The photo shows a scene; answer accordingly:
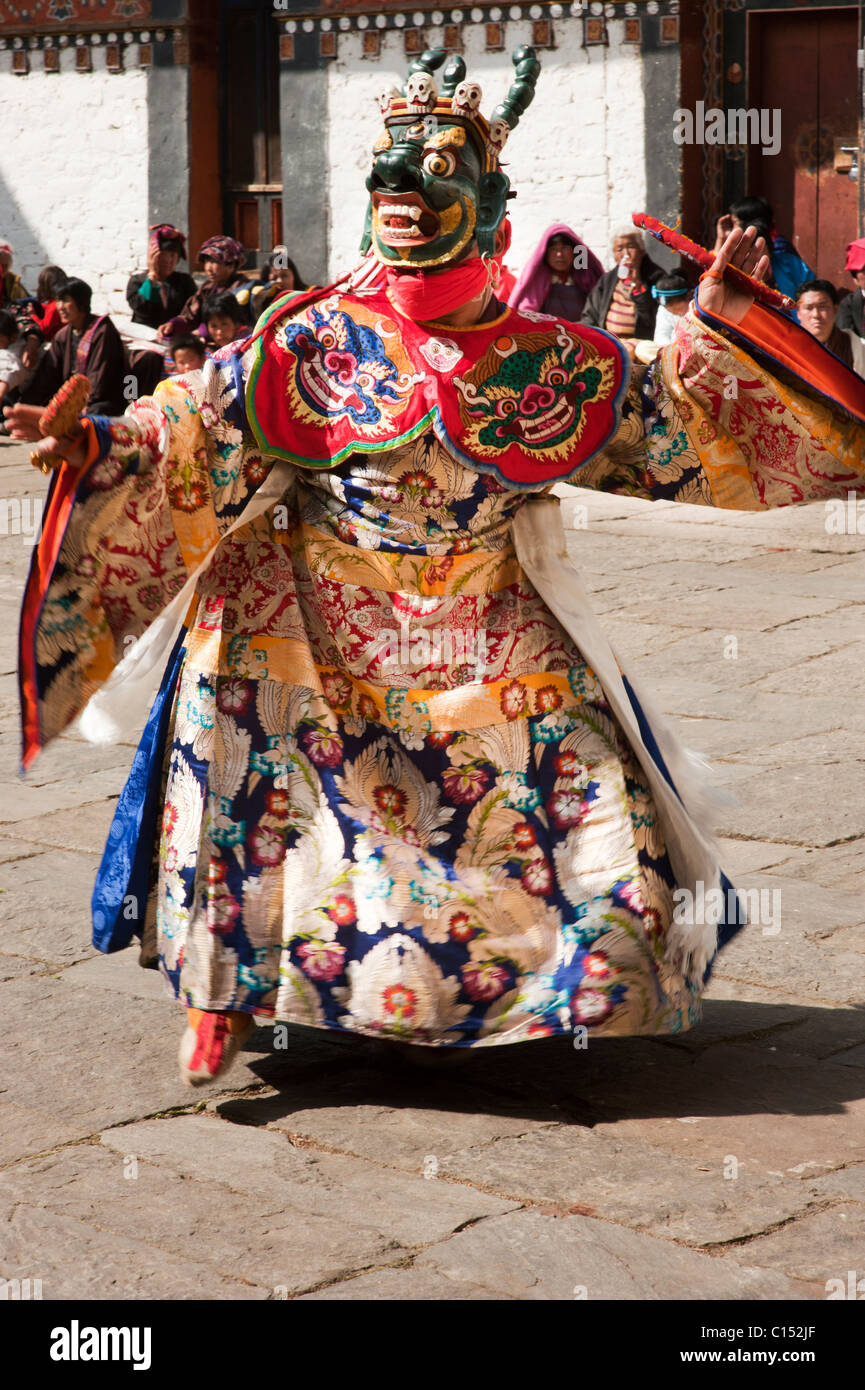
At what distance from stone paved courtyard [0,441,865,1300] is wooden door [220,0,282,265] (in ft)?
32.6

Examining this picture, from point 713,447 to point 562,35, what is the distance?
9.44 m

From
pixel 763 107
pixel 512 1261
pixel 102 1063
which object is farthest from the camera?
pixel 763 107

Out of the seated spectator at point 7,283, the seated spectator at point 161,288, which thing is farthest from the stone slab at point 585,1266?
the seated spectator at point 7,283

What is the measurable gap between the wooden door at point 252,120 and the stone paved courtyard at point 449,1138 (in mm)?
9939

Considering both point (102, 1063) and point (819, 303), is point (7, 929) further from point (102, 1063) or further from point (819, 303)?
point (819, 303)

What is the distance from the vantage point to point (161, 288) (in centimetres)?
1196

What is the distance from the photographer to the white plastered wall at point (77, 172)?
544 inches

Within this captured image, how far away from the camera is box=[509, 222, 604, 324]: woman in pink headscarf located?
10.9 m

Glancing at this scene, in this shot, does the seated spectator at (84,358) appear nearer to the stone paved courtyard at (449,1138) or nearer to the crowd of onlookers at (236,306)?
the crowd of onlookers at (236,306)

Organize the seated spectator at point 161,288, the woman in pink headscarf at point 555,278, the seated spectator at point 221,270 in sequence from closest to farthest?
the woman in pink headscarf at point 555,278
the seated spectator at point 221,270
the seated spectator at point 161,288

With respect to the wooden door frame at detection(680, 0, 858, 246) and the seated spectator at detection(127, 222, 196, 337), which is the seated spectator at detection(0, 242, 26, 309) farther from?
the wooden door frame at detection(680, 0, 858, 246)

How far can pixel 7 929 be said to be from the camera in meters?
3.90

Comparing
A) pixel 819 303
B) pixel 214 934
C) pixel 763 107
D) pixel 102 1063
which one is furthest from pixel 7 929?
pixel 763 107

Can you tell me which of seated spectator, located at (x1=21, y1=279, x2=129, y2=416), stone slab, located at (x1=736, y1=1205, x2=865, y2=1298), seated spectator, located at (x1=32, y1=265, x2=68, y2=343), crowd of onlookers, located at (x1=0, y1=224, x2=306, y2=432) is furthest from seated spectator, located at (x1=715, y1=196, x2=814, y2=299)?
stone slab, located at (x1=736, y1=1205, x2=865, y2=1298)
